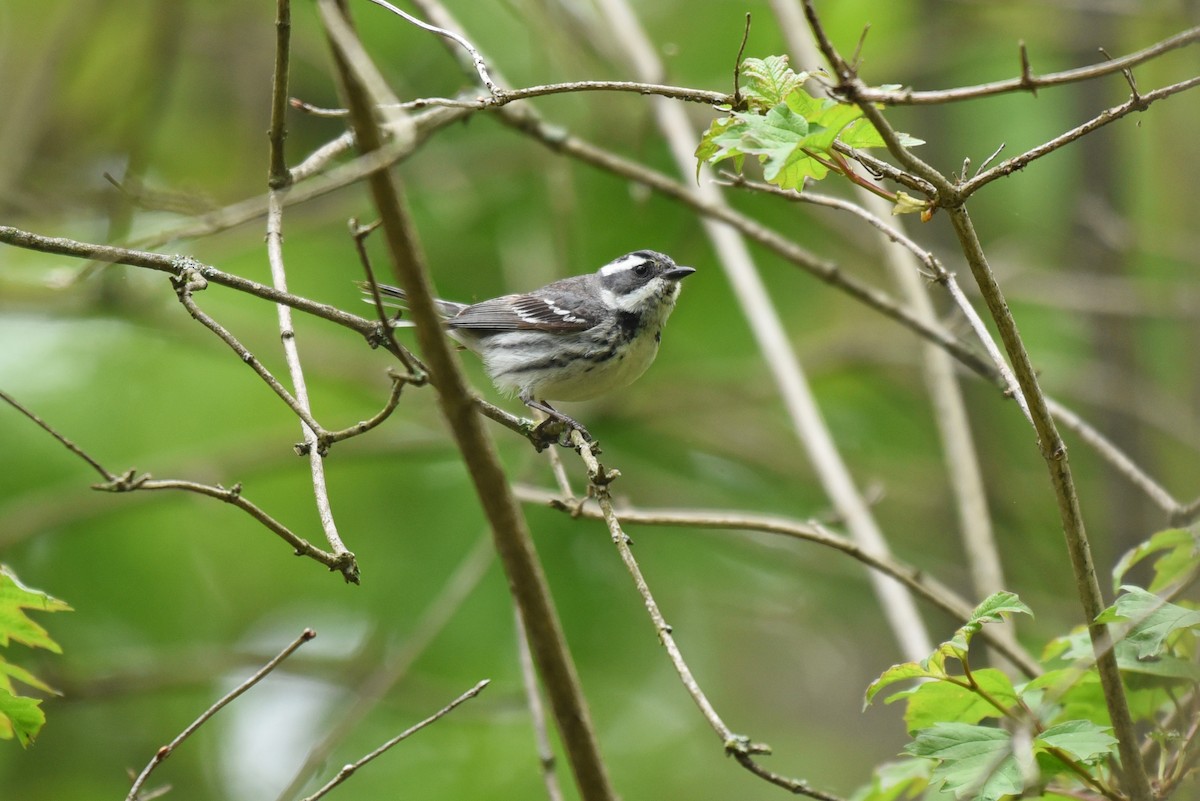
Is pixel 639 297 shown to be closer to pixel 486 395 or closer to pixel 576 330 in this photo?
pixel 576 330

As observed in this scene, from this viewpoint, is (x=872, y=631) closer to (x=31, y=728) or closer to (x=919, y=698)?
(x=919, y=698)

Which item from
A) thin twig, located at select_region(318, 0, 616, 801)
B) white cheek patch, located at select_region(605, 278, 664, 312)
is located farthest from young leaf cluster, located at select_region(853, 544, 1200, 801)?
white cheek patch, located at select_region(605, 278, 664, 312)

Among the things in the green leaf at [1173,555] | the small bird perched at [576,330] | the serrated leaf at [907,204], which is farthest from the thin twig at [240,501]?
the small bird perched at [576,330]

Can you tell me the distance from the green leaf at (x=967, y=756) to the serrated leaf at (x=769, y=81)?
55.7 inches

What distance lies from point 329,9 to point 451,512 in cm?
580

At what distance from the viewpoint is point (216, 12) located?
29.7 ft

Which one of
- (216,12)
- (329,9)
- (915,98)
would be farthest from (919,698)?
(216,12)

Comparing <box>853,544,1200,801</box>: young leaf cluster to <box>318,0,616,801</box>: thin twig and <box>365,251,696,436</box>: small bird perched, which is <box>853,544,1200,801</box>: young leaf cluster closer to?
<box>318,0,616,801</box>: thin twig

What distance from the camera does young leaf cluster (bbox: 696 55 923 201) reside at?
236 centimetres

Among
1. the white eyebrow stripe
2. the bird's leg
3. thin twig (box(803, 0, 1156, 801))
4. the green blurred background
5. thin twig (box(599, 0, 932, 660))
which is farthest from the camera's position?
the green blurred background

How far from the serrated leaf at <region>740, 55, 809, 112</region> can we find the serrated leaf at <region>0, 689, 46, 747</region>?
6.76ft

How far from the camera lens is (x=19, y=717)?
2.57 metres

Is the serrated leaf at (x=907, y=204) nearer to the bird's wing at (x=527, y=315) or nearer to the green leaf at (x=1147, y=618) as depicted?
the green leaf at (x=1147, y=618)

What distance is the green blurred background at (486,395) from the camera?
7.00 meters
